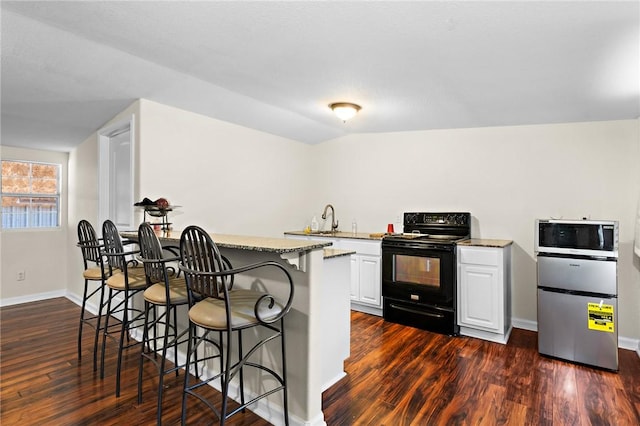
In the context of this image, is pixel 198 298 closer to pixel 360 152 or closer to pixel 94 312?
pixel 94 312

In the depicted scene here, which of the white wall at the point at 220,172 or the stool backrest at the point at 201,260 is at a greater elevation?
the white wall at the point at 220,172

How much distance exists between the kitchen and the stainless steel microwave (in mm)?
665

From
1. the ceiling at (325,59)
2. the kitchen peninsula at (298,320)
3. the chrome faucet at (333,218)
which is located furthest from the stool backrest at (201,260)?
the chrome faucet at (333,218)

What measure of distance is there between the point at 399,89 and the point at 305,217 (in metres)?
2.73

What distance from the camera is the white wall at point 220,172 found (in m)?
3.23

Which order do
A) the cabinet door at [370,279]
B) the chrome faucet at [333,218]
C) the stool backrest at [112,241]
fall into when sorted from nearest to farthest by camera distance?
the stool backrest at [112,241], the cabinet door at [370,279], the chrome faucet at [333,218]

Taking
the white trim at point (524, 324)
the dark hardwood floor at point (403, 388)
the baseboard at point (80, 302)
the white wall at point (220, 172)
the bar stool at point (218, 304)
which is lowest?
the dark hardwood floor at point (403, 388)

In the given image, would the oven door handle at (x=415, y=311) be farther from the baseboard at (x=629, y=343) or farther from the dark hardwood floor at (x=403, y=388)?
the baseboard at (x=629, y=343)

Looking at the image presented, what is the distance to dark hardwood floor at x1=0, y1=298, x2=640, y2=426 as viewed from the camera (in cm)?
202

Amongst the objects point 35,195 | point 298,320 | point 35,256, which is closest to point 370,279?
point 298,320

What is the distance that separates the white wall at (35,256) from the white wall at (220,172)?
2.71 metres

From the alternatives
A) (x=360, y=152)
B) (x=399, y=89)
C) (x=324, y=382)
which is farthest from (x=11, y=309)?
(x=399, y=89)

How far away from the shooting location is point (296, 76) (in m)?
2.67

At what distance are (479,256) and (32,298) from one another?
561 centimetres
